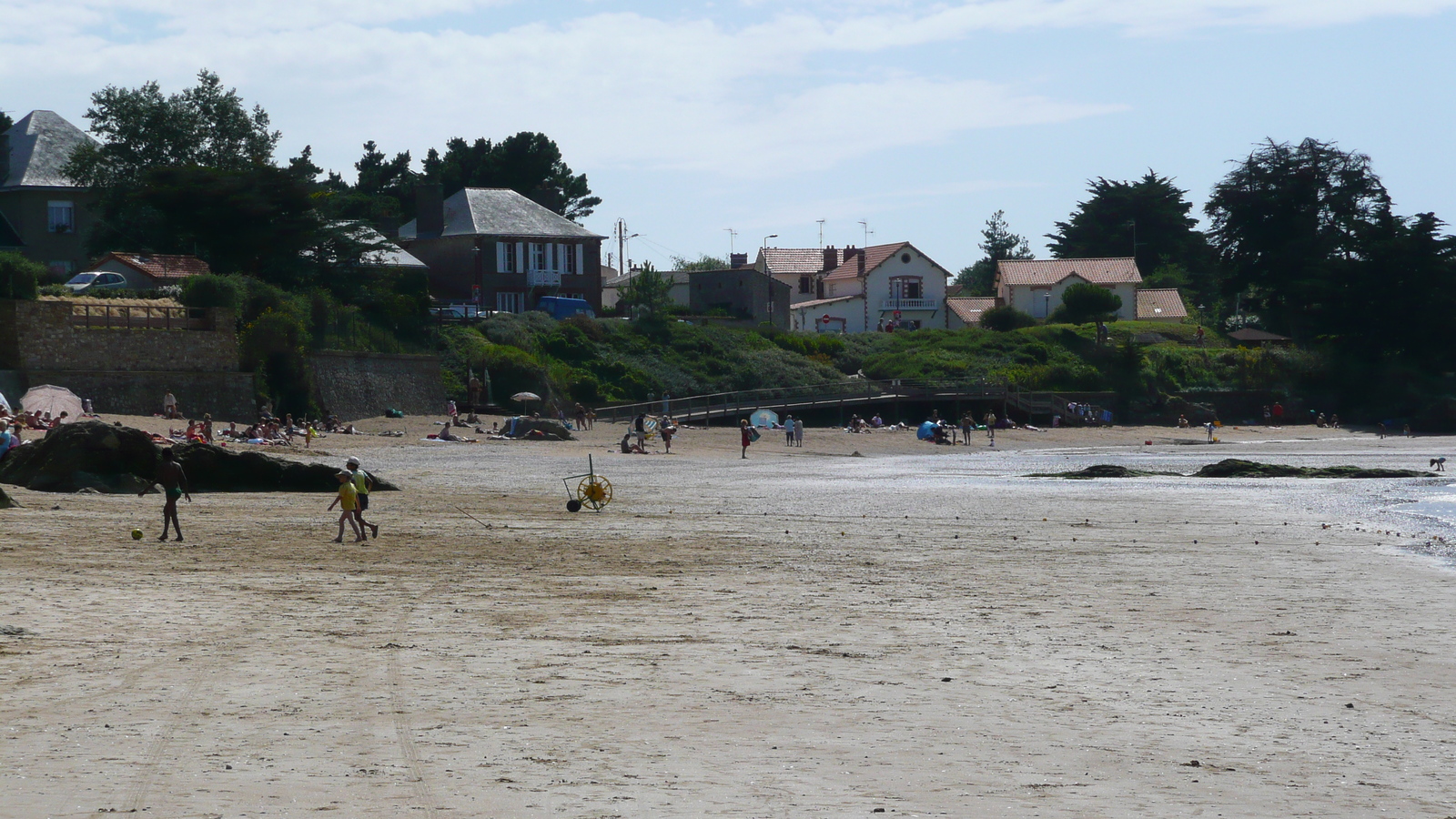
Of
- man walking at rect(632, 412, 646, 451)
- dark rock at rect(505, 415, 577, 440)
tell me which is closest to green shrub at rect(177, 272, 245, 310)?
dark rock at rect(505, 415, 577, 440)

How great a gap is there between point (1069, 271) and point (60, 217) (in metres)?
61.1

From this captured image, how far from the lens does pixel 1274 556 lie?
16.5m

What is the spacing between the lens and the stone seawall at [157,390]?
35.9 m

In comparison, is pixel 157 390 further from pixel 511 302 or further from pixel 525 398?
pixel 511 302

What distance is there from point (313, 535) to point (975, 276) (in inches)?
4477

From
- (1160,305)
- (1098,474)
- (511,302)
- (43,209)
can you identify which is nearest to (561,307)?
(511,302)

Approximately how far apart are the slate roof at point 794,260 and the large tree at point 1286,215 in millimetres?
26804

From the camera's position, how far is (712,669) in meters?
9.39

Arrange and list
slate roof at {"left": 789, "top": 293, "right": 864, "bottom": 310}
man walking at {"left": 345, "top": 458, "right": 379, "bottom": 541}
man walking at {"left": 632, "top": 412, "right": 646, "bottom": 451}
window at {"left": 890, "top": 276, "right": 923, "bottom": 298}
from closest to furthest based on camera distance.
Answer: man walking at {"left": 345, "top": 458, "right": 379, "bottom": 541}
man walking at {"left": 632, "top": 412, "right": 646, "bottom": 451}
slate roof at {"left": 789, "top": 293, "right": 864, "bottom": 310}
window at {"left": 890, "top": 276, "right": 923, "bottom": 298}

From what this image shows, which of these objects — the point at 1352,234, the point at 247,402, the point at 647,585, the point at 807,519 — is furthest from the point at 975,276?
the point at 647,585

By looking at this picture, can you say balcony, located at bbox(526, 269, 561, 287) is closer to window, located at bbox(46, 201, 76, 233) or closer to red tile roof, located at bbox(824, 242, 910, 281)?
window, located at bbox(46, 201, 76, 233)

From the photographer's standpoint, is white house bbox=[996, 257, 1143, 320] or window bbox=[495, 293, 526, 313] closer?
window bbox=[495, 293, 526, 313]

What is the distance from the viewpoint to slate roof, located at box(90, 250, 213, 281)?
145 ft

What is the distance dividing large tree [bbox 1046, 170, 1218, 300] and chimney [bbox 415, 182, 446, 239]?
5483 centimetres
